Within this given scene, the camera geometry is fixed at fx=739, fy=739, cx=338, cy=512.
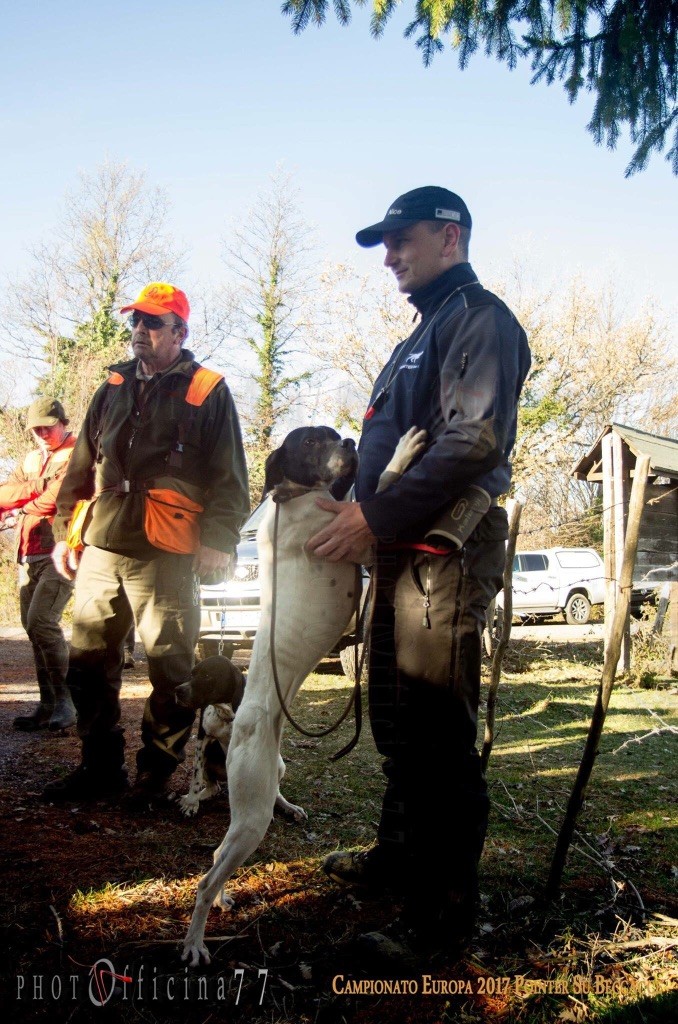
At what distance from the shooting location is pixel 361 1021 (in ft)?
5.89

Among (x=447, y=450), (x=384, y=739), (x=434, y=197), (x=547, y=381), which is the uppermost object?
(x=547, y=381)

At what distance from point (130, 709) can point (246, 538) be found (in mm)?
3232

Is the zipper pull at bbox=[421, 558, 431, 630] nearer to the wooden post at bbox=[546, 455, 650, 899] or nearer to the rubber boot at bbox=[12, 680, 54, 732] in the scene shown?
the wooden post at bbox=[546, 455, 650, 899]

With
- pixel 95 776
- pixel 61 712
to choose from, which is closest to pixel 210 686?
pixel 95 776

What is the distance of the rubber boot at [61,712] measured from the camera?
4887 mm

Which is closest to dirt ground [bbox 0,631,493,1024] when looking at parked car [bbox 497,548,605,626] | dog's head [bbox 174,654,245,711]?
dog's head [bbox 174,654,245,711]

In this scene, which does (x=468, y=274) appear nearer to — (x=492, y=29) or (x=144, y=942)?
(x=144, y=942)

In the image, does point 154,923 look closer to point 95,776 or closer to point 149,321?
point 95,776

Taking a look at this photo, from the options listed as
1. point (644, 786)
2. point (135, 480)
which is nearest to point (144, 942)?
point (135, 480)

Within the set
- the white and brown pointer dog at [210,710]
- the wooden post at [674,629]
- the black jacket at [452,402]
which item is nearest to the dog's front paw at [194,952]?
the white and brown pointer dog at [210,710]

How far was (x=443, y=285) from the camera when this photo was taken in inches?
90.7

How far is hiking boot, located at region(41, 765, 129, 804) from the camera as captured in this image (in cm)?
337

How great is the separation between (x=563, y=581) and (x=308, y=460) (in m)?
17.4

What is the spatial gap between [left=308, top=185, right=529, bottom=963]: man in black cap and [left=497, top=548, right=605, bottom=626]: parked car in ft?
54.2
